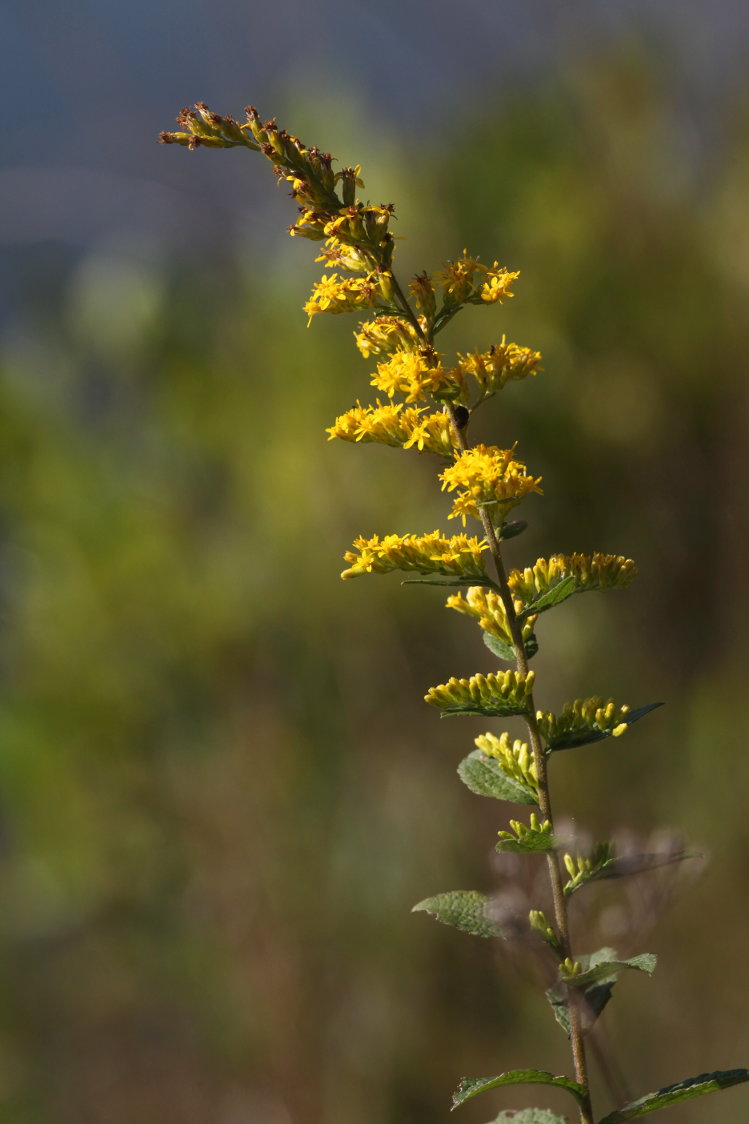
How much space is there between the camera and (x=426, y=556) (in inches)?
31.3

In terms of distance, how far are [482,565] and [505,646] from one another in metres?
0.08

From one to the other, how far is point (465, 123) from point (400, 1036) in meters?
2.97

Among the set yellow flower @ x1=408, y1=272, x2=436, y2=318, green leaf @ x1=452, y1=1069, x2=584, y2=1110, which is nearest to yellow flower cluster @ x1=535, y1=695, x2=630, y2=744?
green leaf @ x1=452, y1=1069, x2=584, y2=1110

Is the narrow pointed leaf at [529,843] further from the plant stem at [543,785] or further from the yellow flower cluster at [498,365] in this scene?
the yellow flower cluster at [498,365]

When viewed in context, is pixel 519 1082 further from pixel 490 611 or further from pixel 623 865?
pixel 490 611

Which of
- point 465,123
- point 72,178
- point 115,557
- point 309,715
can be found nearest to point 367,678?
point 309,715

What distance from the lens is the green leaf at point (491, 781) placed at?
0.77 m

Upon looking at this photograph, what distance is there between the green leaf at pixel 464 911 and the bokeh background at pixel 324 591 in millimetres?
1785

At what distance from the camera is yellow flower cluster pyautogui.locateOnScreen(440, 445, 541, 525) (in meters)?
0.74

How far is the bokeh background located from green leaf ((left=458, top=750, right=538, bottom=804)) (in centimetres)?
177

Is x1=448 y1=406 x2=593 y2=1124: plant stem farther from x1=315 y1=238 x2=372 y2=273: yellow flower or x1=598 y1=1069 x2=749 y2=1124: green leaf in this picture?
x1=315 y1=238 x2=372 y2=273: yellow flower

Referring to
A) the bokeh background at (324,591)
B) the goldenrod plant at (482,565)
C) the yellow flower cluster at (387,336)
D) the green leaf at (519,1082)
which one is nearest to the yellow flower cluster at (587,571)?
the goldenrod plant at (482,565)

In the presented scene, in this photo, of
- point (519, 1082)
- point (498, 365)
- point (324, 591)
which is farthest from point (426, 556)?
point (324, 591)

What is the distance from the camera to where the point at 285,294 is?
11.6ft
